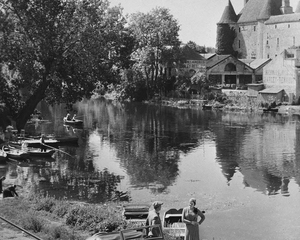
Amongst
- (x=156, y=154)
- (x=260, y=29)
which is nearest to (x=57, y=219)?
(x=156, y=154)

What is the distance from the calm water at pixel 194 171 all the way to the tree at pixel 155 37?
29883 millimetres

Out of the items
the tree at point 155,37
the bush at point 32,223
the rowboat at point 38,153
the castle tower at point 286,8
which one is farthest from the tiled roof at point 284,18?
the bush at point 32,223

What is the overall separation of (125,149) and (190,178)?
32.4 ft

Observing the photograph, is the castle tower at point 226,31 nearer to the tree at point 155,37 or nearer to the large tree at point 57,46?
the tree at point 155,37

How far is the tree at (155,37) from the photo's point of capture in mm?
81250

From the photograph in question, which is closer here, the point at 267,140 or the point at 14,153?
the point at 14,153

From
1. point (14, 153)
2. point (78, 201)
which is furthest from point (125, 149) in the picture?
point (78, 201)

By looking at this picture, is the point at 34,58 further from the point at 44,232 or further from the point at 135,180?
the point at 44,232

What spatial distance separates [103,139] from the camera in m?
43.5

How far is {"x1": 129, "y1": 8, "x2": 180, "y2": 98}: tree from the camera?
81250mm

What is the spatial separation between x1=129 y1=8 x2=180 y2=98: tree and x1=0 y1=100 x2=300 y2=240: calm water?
Result: 29883 millimetres

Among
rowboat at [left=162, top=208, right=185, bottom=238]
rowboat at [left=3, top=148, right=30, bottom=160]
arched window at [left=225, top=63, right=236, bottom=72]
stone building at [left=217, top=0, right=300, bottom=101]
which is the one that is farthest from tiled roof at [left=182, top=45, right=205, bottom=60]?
rowboat at [left=162, top=208, right=185, bottom=238]

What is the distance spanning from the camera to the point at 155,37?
8169 centimetres

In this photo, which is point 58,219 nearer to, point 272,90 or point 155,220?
point 155,220
